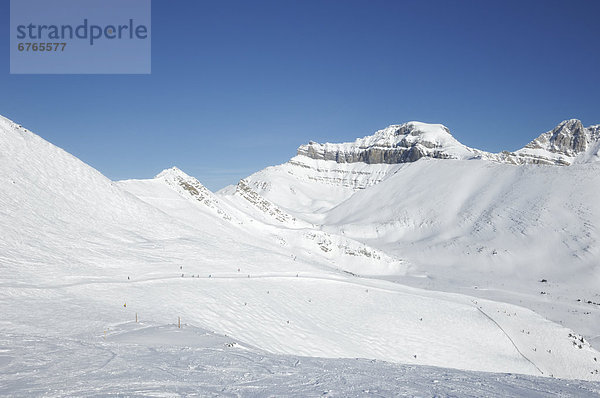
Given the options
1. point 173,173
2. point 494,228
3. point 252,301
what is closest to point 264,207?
point 173,173

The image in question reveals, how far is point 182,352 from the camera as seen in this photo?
1031 centimetres

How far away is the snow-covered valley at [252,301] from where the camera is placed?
8891mm

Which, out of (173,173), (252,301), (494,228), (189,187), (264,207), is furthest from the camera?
(264,207)

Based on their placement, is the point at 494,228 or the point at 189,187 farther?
the point at 494,228

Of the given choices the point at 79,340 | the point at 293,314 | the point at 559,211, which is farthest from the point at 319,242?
the point at 79,340

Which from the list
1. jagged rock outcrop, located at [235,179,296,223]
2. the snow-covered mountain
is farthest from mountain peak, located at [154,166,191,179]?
the snow-covered mountain

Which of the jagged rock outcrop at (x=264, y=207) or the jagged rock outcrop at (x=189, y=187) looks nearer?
the jagged rock outcrop at (x=189, y=187)

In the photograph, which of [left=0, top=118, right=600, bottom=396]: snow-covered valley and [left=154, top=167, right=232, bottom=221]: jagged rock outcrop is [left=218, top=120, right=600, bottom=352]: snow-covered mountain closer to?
[left=0, top=118, right=600, bottom=396]: snow-covered valley

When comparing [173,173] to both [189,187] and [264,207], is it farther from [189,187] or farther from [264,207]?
[264,207]

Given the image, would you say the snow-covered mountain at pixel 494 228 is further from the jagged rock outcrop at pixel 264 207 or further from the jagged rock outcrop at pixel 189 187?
the jagged rock outcrop at pixel 189 187

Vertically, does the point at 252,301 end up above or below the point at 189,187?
below

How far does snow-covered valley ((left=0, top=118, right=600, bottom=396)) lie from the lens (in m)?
8.89

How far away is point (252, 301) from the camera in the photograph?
74.7 ft

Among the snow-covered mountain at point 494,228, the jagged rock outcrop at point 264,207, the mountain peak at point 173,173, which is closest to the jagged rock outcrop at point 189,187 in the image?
the mountain peak at point 173,173
